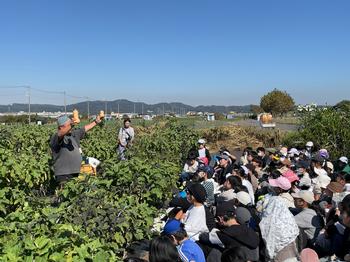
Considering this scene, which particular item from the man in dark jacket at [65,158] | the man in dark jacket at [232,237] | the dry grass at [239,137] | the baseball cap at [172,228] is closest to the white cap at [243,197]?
the man in dark jacket at [232,237]

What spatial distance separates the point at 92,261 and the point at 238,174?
4.87 meters

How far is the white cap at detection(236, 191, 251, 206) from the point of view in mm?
6275

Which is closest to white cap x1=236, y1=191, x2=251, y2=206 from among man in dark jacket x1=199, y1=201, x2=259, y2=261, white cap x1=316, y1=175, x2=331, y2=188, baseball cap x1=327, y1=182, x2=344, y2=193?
baseball cap x1=327, y1=182, x2=344, y2=193

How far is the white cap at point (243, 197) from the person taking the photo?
20.6ft

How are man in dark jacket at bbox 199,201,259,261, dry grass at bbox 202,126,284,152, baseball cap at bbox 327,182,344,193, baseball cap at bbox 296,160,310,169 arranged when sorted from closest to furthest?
man in dark jacket at bbox 199,201,259,261, baseball cap at bbox 327,182,344,193, baseball cap at bbox 296,160,310,169, dry grass at bbox 202,126,284,152

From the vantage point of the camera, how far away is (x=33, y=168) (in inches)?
250

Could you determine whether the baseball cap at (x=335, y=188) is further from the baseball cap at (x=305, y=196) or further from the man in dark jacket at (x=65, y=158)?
the man in dark jacket at (x=65, y=158)

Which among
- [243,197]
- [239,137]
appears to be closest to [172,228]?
[243,197]

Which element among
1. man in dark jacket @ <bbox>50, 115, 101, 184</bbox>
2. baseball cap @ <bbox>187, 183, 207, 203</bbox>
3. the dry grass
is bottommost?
the dry grass

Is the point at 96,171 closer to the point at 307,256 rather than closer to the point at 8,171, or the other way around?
the point at 8,171

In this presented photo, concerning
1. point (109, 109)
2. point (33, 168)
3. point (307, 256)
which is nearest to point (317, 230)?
point (307, 256)

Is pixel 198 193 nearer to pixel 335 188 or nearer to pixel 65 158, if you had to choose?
pixel 65 158

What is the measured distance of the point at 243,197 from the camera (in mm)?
6328

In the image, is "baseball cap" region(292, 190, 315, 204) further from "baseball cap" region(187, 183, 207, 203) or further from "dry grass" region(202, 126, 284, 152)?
"dry grass" region(202, 126, 284, 152)
